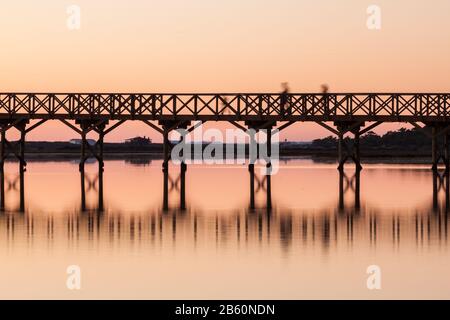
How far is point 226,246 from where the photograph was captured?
72.8ft

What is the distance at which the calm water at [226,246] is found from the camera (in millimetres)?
17094

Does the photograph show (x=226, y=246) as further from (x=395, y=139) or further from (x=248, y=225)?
(x=395, y=139)

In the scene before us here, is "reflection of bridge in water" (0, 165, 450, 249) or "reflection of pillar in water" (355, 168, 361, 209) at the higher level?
"reflection of pillar in water" (355, 168, 361, 209)

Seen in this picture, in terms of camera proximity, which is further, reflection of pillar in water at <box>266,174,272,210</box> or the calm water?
reflection of pillar in water at <box>266,174,272,210</box>

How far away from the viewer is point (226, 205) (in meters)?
33.5

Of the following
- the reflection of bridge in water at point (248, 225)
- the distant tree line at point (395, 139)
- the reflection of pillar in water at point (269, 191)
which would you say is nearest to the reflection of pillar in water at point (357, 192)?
the reflection of bridge in water at point (248, 225)

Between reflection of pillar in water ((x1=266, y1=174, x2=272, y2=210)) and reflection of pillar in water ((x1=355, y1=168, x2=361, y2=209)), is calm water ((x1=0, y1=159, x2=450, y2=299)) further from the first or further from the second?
reflection of pillar in water ((x1=355, y1=168, x2=361, y2=209))

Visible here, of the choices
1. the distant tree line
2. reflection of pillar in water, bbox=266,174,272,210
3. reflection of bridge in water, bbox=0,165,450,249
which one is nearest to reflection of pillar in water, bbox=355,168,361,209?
reflection of bridge in water, bbox=0,165,450,249

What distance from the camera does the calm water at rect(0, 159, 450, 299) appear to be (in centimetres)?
Answer: 1709

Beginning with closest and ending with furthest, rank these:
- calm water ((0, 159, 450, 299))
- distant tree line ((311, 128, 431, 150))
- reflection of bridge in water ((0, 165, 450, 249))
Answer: calm water ((0, 159, 450, 299)) → reflection of bridge in water ((0, 165, 450, 249)) → distant tree line ((311, 128, 431, 150))

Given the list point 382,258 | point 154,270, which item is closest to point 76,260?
point 154,270

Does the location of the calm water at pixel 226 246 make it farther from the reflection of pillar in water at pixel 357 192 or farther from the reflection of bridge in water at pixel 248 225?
the reflection of pillar in water at pixel 357 192
